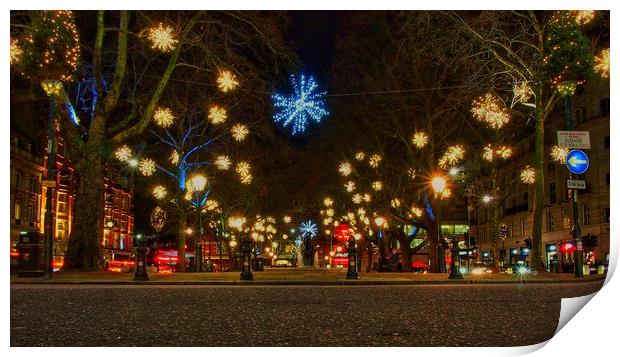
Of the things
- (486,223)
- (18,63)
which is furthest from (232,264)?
(486,223)

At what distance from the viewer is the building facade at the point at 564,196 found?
40.3 meters

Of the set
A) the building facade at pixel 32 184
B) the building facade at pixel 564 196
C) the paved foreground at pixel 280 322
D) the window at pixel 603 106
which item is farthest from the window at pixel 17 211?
the paved foreground at pixel 280 322

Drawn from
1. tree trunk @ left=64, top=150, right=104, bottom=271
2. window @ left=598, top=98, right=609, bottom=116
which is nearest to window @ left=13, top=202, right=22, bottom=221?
tree trunk @ left=64, top=150, right=104, bottom=271

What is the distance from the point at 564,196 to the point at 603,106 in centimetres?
1041

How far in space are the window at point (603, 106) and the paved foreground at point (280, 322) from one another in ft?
120

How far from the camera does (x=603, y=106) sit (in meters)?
44.4

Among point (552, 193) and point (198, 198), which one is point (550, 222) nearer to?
point (552, 193)

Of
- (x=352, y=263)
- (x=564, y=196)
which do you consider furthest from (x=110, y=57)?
(x=564, y=196)

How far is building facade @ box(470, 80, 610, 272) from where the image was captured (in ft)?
132

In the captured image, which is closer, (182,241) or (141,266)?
(141,266)

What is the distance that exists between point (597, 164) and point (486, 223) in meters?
42.1

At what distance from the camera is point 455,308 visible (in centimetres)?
973

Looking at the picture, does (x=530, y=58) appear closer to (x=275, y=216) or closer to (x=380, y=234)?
(x=380, y=234)

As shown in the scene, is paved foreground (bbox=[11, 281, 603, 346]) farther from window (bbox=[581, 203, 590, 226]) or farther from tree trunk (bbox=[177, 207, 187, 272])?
window (bbox=[581, 203, 590, 226])
